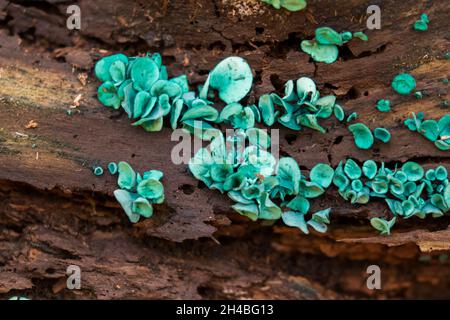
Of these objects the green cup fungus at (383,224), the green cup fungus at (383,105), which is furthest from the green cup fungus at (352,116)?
the green cup fungus at (383,224)

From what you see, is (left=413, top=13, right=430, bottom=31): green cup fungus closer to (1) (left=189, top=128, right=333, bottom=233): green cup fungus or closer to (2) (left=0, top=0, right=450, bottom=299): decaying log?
(2) (left=0, top=0, right=450, bottom=299): decaying log

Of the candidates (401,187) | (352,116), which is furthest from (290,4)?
(401,187)

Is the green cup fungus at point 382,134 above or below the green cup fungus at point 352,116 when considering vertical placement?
below

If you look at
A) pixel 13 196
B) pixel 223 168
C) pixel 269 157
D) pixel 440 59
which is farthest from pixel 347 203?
pixel 13 196

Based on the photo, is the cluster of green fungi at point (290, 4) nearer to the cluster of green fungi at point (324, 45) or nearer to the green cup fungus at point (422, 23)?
the cluster of green fungi at point (324, 45)
